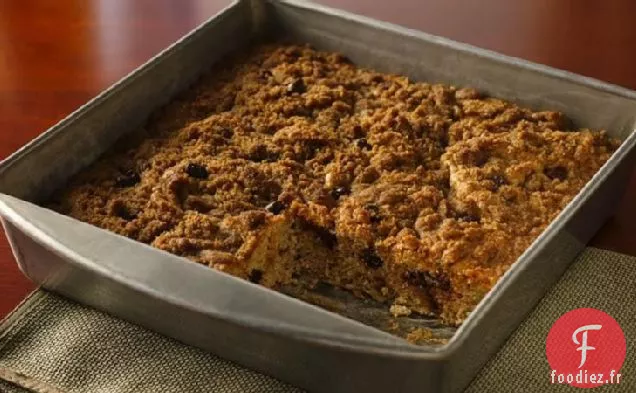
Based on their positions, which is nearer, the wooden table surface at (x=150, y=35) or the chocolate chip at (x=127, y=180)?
the chocolate chip at (x=127, y=180)

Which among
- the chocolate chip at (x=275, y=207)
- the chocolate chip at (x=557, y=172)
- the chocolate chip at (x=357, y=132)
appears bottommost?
the chocolate chip at (x=275, y=207)

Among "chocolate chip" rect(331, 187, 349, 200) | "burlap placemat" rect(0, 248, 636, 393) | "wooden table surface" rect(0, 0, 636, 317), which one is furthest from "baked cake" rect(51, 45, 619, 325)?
"wooden table surface" rect(0, 0, 636, 317)

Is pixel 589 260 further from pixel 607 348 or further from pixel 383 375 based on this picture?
pixel 383 375

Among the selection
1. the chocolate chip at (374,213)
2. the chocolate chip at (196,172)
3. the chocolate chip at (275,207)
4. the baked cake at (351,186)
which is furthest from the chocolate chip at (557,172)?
the chocolate chip at (196,172)

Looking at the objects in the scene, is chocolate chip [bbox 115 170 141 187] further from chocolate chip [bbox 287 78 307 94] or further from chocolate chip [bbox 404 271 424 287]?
chocolate chip [bbox 404 271 424 287]

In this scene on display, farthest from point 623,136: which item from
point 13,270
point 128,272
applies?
point 13,270

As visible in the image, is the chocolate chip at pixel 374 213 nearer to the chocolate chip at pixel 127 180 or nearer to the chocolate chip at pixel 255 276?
the chocolate chip at pixel 255 276
